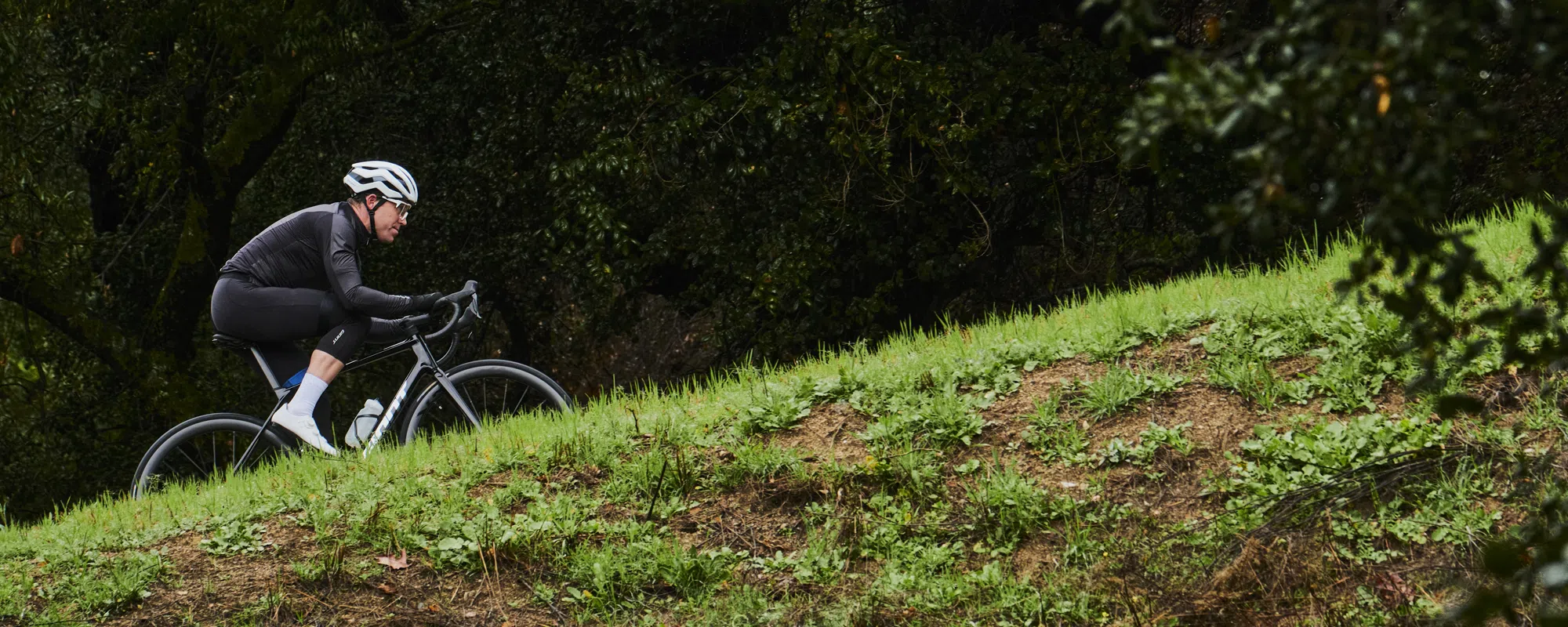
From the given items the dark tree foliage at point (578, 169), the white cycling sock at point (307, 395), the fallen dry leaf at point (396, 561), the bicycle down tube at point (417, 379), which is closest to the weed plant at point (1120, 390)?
the fallen dry leaf at point (396, 561)

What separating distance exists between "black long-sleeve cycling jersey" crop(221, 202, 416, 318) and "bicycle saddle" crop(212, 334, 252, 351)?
1.07ft

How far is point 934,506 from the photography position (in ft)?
17.2

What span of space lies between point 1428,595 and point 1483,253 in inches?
114

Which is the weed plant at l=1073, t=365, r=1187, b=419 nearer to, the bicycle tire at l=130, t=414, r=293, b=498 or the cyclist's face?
the cyclist's face

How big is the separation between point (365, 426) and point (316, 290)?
74 centimetres

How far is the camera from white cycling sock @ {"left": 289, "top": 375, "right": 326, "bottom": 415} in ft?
21.2

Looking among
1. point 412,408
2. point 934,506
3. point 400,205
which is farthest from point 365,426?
point 934,506

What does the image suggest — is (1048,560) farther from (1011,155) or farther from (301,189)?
(301,189)

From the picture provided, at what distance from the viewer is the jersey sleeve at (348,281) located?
633cm

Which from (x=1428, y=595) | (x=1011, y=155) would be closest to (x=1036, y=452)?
(x=1428, y=595)

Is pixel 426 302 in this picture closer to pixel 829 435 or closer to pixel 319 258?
pixel 319 258

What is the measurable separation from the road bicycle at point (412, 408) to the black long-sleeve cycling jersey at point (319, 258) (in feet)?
1.06

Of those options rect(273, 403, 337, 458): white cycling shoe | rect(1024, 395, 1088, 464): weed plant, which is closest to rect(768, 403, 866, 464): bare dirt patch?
rect(1024, 395, 1088, 464): weed plant

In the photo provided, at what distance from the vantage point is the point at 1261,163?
198 centimetres
